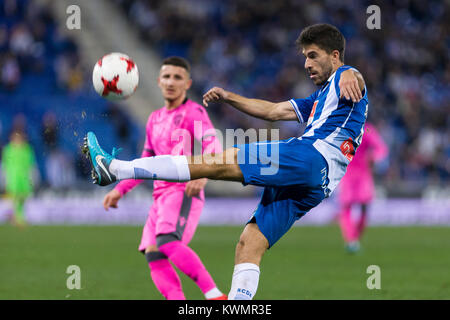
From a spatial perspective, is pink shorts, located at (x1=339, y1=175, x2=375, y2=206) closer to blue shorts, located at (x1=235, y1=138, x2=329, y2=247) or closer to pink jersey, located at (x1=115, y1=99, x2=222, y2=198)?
pink jersey, located at (x1=115, y1=99, x2=222, y2=198)

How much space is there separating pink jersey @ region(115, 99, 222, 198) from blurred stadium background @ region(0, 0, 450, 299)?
16.7 feet

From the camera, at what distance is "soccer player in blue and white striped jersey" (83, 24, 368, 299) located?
4.48 m

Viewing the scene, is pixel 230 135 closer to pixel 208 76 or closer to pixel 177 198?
pixel 208 76

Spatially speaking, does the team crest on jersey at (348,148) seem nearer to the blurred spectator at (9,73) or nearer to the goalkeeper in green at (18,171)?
the goalkeeper in green at (18,171)

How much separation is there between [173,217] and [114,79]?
1278mm

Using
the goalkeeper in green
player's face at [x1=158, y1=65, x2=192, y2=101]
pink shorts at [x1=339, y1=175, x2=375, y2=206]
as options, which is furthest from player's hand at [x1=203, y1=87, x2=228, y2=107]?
the goalkeeper in green

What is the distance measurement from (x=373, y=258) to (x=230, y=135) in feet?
34.6

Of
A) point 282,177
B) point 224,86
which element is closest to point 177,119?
point 282,177

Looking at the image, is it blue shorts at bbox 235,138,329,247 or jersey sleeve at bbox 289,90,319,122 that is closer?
blue shorts at bbox 235,138,329,247

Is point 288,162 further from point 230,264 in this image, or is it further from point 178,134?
point 230,264

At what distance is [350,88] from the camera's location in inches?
184

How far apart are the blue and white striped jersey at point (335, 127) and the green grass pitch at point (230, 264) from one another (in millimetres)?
2263

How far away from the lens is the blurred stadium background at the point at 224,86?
15.0 m

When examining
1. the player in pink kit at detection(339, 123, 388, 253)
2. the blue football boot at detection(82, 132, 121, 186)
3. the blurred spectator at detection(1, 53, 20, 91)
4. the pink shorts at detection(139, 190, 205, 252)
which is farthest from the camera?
the blurred spectator at detection(1, 53, 20, 91)
